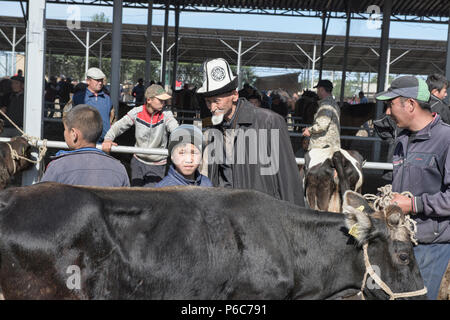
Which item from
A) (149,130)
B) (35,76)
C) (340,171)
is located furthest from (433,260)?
(35,76)

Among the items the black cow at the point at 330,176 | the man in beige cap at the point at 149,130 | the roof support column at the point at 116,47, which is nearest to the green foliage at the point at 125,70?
the roof support column at the point at 116,47

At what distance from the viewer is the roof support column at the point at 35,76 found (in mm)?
4949

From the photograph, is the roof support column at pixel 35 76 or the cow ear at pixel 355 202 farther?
the roof support column at pixel 35 76

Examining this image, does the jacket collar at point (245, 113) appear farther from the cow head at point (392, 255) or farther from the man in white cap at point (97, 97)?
the man in white cap at point (97, 97)

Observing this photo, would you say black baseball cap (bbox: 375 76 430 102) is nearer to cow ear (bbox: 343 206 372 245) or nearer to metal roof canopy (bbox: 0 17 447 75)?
cow ear (bbox: 343 206 372 245)

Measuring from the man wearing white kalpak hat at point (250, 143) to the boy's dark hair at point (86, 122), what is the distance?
0.72 metres

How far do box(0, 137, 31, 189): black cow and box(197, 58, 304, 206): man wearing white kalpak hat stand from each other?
2849mm

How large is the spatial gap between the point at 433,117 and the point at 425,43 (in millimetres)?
25611

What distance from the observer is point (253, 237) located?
269cm

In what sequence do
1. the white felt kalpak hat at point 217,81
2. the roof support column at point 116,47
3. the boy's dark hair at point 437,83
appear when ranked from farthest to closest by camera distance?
the roof support column at point 116,47
the boy's dark hair at point 437,83
the white felt kalpak hat at point 217,81
